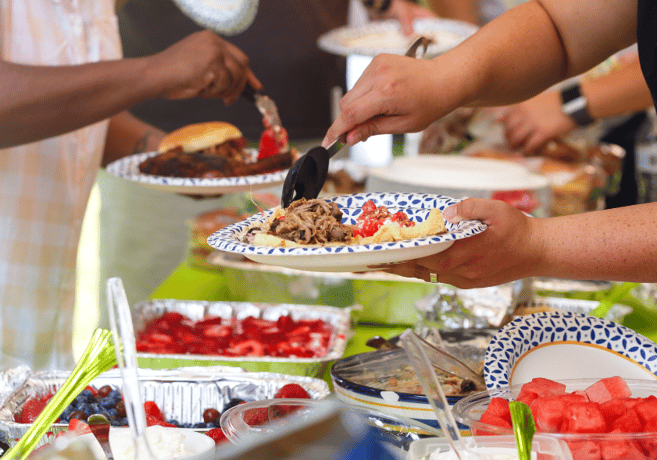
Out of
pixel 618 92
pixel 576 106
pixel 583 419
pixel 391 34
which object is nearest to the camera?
pixel 583 419

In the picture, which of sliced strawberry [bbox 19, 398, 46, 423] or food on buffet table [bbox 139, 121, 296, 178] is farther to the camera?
food on buffet table [bbox 139, 121, 296, 178]

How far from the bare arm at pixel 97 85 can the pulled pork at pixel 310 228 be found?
58 centimetres

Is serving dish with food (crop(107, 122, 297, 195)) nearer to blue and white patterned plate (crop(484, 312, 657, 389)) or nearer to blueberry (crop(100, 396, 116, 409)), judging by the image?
blueberry (crop(100, 396, 116, 409))

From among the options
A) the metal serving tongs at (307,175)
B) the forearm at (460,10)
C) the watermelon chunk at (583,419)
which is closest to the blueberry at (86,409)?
the metal serving tongs at (307,175)

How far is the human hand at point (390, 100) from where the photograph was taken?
103cm

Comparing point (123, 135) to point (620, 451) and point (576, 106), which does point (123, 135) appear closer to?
point (620, 451)

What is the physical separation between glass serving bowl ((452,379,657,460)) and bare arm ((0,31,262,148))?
904 mm

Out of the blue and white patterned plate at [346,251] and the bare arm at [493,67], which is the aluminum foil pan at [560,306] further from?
the blue and white patterned plate at [346,251]

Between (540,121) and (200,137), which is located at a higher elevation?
(200,137)

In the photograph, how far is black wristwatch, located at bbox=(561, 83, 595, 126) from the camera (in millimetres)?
2588

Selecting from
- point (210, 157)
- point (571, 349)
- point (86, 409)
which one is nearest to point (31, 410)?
point (86, 409)

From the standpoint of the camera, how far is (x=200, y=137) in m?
1.41

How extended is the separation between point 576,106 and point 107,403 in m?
2.28

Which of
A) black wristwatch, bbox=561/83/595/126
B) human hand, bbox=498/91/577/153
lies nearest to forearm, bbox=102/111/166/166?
human hand, bbox=498/91/577/153
